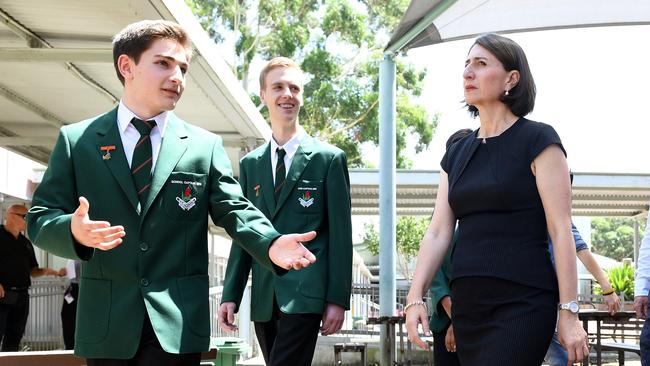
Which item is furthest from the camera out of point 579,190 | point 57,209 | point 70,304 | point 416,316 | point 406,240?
point 406,240

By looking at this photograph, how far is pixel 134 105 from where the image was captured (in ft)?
12.8

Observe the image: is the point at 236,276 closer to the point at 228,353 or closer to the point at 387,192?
the point at 228,353

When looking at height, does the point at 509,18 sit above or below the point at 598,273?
above

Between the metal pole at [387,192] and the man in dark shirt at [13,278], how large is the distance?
447cm

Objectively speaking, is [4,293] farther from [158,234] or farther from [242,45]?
[242,45]

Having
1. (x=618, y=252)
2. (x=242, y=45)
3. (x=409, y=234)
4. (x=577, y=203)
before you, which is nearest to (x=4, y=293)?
(x=577, y=203)

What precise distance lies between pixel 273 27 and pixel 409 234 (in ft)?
78.4

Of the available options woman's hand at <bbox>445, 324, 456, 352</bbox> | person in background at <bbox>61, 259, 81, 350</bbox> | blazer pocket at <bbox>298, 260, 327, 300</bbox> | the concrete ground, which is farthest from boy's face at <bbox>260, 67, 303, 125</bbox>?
the concrete ground

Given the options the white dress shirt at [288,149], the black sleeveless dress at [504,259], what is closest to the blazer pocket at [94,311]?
the black sleeveless dress at [504,259]

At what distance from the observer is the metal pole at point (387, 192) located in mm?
10641

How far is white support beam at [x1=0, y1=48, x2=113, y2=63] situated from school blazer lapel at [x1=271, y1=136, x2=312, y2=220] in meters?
3.54

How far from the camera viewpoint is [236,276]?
5.78 metres

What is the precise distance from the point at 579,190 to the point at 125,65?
1688 cm

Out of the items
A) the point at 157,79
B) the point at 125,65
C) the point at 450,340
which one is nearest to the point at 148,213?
the point at 157,79
